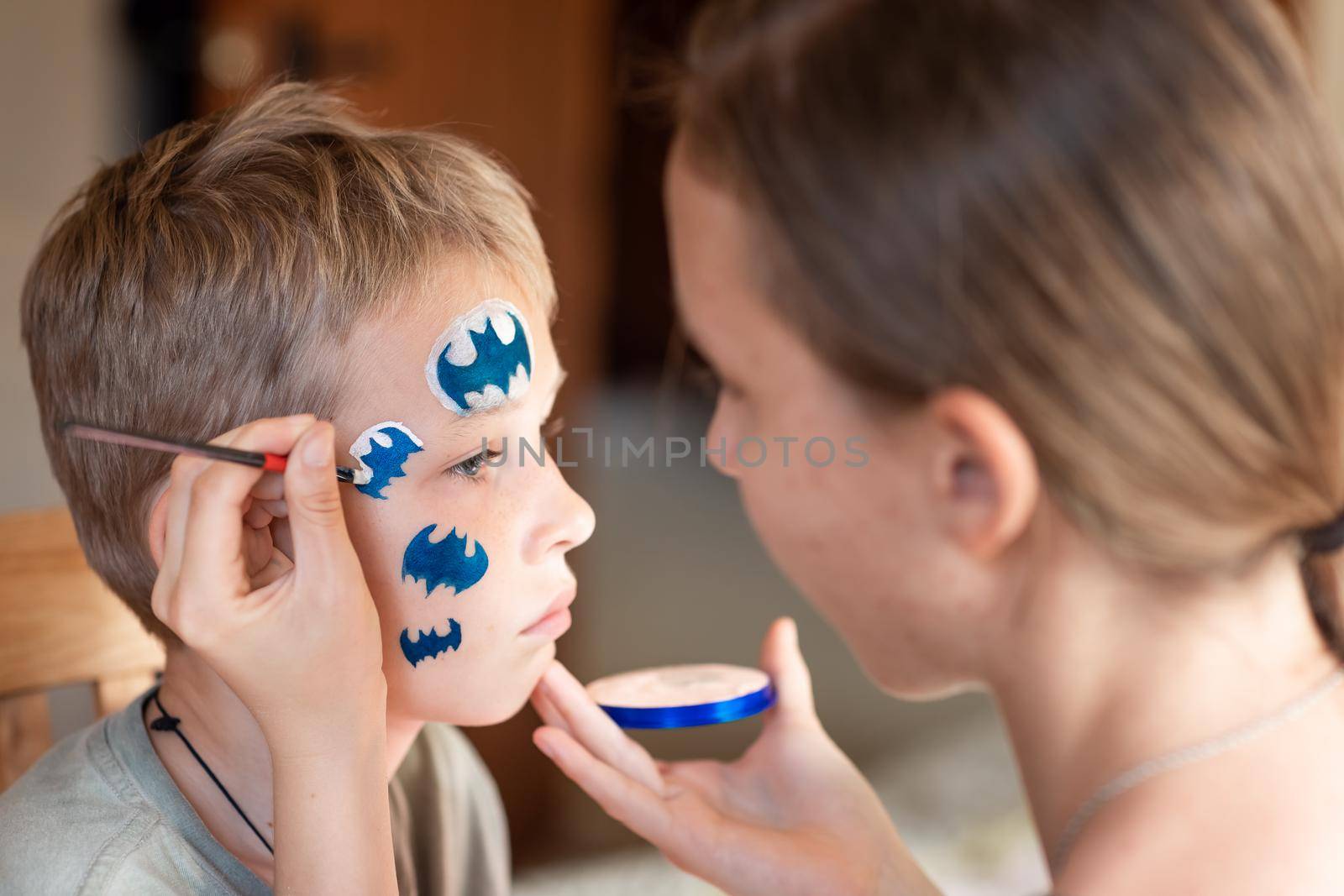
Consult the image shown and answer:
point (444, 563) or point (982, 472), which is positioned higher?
point (982, 472)

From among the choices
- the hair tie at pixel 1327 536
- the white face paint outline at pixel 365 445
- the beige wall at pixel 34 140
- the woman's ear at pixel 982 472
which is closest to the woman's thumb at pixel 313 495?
the white face paint outline at pixel 365 445

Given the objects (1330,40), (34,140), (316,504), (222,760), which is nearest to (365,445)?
(316,504)

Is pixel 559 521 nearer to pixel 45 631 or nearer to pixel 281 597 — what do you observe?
pixel 281 597

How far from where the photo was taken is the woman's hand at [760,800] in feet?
2.68

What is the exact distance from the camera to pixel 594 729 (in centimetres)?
90

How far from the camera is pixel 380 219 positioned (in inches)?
33.6

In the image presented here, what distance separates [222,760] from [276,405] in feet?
0.86

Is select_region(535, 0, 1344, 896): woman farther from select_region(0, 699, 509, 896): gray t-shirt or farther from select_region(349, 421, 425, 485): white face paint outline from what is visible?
select_region(0, 699, 509, 896): gray t-shirt

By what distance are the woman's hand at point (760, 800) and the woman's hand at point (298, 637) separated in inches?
6.3

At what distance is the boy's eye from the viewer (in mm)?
865

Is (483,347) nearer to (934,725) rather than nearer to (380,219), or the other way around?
(380,219)

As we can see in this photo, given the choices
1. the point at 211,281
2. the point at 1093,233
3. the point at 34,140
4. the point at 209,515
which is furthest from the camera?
the point at 34,140

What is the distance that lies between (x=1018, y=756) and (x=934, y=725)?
2.14m

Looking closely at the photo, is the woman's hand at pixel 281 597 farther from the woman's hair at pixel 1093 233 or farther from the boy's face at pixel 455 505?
the woman's hair at pixel 1093 233
